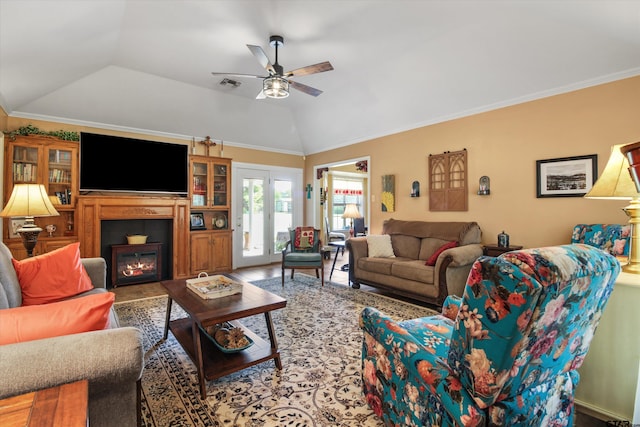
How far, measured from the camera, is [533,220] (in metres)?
3.81

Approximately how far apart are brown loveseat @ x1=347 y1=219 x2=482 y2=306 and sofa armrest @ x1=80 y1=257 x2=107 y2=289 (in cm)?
311

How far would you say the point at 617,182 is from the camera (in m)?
1.66

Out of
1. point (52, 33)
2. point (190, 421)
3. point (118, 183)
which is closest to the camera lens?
point (190, 421)

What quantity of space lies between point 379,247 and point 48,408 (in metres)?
4.27

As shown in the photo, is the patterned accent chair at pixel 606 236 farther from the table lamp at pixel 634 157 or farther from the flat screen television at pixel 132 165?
the flat screen television at pixel 132 165

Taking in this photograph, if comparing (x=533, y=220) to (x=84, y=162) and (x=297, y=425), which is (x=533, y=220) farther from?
(x=84, y=162)

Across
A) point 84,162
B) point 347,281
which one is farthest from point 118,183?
point 347,281

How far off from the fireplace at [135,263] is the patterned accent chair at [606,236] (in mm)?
5817

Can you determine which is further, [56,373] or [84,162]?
[84,162]

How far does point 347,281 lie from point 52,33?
4.69m

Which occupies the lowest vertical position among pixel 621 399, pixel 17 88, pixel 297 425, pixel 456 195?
pixel 297 425

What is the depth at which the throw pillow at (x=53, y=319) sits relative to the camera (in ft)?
3.61

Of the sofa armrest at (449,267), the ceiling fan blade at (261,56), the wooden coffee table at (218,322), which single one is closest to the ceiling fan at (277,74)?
the ceiling fan blade at (261,56)

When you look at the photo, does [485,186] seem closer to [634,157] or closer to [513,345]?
[634,157]
